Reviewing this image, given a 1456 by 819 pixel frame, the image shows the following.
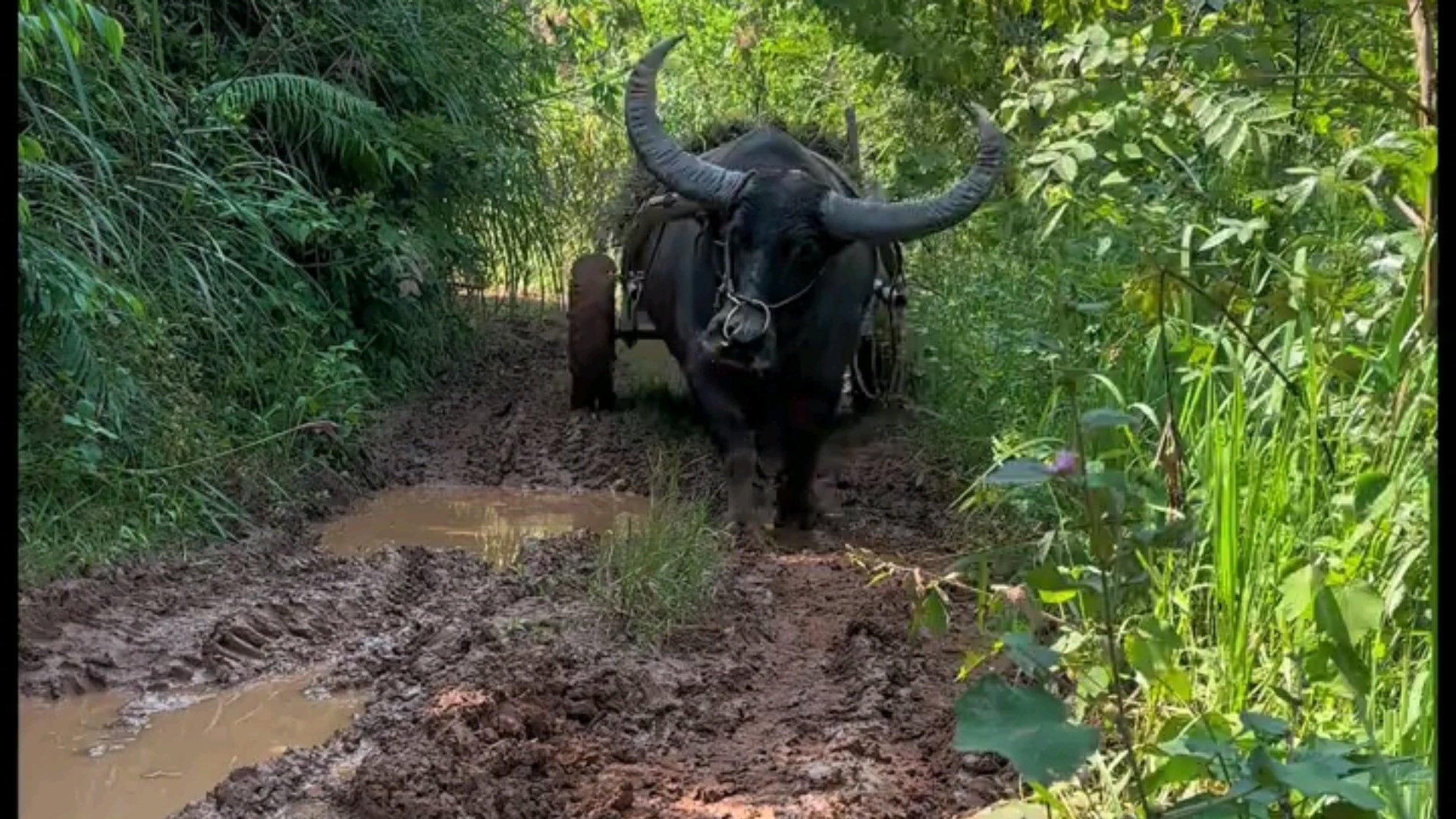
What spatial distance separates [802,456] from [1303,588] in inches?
124

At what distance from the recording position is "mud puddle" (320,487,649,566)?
5.33 m

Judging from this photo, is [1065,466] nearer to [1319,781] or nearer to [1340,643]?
[1319,781]

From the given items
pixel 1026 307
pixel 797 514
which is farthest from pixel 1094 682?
pixel 1026 307

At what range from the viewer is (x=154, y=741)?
3.50 m

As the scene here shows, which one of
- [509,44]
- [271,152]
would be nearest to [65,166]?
[271,152]

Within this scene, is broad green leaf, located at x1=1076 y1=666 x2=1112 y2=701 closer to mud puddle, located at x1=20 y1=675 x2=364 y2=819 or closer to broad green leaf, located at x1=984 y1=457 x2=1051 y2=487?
broad green leaf, located at x1=984 y1=457 x2=1051 y2=487

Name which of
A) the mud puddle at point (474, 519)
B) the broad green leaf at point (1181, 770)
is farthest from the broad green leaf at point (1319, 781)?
the mud puddle at point (474, 519)

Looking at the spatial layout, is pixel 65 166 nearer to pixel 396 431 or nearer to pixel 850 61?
pixel 396 431

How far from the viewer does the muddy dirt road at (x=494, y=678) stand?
3121mm

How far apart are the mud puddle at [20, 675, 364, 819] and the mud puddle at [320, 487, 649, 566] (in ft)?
4.34

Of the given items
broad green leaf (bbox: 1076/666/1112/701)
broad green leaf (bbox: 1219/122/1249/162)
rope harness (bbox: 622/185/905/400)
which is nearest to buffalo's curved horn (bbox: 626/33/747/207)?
rope harness (bbox: 622/185/905/400)

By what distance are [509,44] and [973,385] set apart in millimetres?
3562

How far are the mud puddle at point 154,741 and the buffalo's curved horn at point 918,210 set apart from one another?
2.39 meters

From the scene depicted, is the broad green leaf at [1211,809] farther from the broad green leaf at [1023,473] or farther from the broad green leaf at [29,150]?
the broad green leaf at [29,150]
